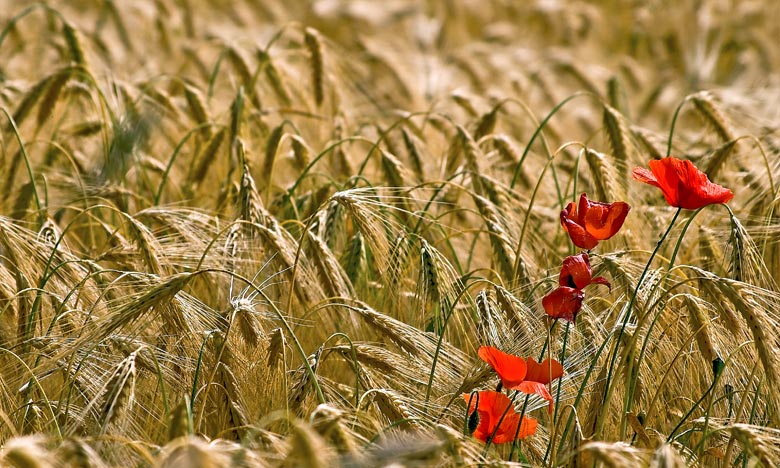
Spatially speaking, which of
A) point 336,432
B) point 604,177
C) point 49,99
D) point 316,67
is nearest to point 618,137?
point 604,177

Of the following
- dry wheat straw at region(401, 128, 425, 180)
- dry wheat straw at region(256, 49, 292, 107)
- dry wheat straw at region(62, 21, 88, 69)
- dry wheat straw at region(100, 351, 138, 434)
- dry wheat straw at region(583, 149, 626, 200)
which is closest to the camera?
dry wheat straw at region(100, 351, 138, 434)

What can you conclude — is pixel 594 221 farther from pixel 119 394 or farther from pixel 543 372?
pixel 119 394

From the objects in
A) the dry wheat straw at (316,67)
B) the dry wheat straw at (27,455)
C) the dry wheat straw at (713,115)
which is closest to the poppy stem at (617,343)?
the dry wheat straw at (27,455)

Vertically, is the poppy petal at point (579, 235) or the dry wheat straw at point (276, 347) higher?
the poppy petal at point (579, 235)

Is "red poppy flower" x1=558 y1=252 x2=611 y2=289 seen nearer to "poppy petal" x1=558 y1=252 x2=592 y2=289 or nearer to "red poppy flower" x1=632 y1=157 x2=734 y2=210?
"poppy petal" x1=558 y1=252 x2=592 y2=289

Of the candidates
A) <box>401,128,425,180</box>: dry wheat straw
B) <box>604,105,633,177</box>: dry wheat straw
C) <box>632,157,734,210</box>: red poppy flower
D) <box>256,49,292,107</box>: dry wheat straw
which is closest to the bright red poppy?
<box>632,157,734,210</box>: red poppy flower

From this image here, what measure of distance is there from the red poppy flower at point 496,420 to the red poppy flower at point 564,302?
0.50 feet

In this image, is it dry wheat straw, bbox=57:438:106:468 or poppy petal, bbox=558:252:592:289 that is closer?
dry wheat straw, bbox=57:438:106:468

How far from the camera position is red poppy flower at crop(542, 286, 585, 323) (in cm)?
148

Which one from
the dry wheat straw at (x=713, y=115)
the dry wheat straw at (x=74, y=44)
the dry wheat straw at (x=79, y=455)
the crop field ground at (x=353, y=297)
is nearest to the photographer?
the dry wheat straw at (x=79, y=455)

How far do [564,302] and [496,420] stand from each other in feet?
0.69

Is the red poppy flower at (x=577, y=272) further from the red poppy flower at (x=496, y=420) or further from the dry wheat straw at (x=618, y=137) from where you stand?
the dry wheat straw at (x=618, y=137)

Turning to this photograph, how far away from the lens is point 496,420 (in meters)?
1.48

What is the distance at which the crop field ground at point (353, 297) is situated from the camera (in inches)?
56.6
